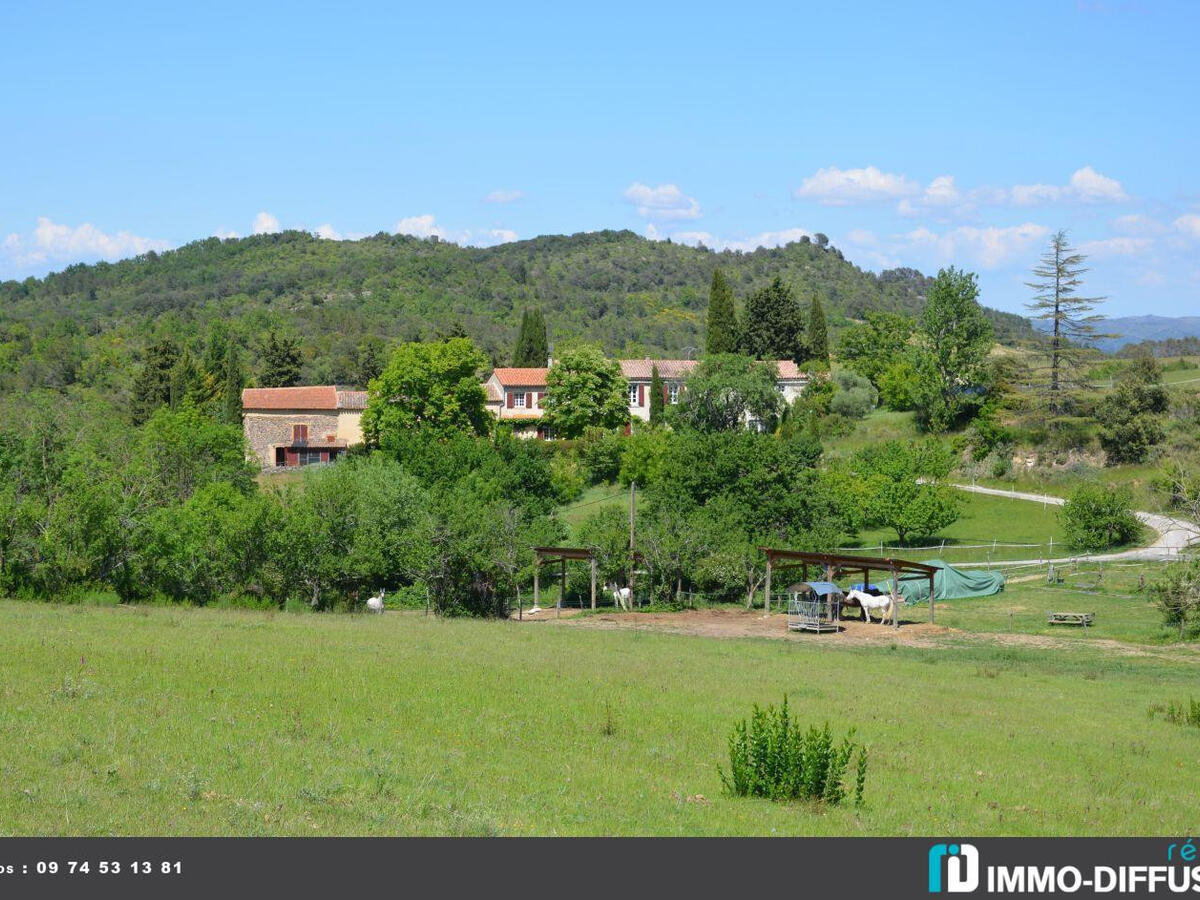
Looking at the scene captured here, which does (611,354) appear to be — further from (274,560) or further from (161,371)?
(274,560)

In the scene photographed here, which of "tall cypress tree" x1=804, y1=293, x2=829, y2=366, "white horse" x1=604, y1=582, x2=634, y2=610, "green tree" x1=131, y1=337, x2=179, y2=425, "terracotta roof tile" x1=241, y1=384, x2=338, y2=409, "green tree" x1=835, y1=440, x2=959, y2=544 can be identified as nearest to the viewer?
"white horse" x1=604, y1=582, x2=634, y2=610

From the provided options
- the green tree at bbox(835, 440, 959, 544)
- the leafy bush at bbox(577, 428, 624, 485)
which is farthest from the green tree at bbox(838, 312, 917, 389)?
the leafy bush at bbox(577, 428, 624, 485)

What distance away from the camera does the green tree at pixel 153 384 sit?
9912cm

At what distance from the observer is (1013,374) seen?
83.1 meters

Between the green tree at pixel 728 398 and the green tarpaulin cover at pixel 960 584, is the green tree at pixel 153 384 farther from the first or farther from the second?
the green tarpaulin cover at pixel 960 584

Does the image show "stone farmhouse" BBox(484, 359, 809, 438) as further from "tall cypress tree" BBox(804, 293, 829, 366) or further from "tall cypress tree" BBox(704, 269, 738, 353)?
"tall cypress tree" BBox(804, 293, 829, 366)

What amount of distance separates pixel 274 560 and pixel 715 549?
19.3m

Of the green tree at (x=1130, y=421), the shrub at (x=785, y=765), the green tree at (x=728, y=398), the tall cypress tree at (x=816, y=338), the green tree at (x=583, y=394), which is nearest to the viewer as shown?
the shrub at (x=785, y=765)

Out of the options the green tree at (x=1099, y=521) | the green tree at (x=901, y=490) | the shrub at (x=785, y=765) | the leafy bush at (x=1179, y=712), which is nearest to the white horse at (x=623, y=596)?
the green tree at (x=901, y=490)

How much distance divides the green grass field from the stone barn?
58.2m

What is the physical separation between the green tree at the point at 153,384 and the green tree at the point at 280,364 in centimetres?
887

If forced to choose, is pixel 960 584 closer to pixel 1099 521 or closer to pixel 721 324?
pixel 1099 521

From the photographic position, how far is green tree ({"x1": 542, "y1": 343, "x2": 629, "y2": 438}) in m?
88.4

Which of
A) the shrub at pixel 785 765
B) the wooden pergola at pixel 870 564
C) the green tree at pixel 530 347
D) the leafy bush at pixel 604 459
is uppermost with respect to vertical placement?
the green tree at pixel 530 347
